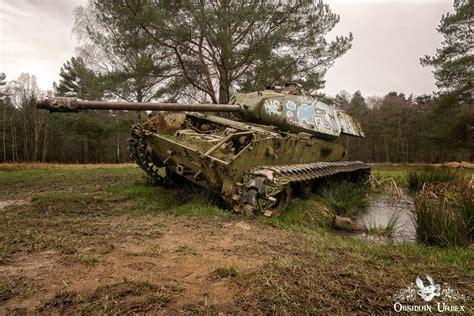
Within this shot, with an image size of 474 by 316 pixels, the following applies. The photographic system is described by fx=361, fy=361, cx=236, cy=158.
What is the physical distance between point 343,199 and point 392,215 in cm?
139

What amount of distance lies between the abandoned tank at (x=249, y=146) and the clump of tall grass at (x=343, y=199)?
1.28ft

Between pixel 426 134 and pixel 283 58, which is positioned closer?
pixel 283 58

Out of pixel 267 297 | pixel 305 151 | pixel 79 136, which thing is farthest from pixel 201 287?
pixel 79 136

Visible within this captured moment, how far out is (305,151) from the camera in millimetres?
7598

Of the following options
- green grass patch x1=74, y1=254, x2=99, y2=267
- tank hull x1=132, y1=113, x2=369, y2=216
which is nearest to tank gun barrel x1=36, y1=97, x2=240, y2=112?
tank hull x1=132, y1=113, x2=369, y2=216

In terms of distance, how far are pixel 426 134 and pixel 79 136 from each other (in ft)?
80.7

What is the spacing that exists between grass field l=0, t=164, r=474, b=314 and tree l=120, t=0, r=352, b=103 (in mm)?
9369

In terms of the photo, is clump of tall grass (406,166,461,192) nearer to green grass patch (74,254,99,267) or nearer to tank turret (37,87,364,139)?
tank turret (37,87,364,139)

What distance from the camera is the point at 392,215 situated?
6266mm

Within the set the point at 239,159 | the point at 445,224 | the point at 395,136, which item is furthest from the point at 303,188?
the point at 395,136

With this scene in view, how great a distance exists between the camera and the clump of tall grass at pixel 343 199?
7.23 metres

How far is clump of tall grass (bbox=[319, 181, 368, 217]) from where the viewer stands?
723 centimetres

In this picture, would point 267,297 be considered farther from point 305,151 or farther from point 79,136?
point 79,136

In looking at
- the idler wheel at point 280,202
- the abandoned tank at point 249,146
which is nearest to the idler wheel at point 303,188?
the abandoned tank at point 249,146
